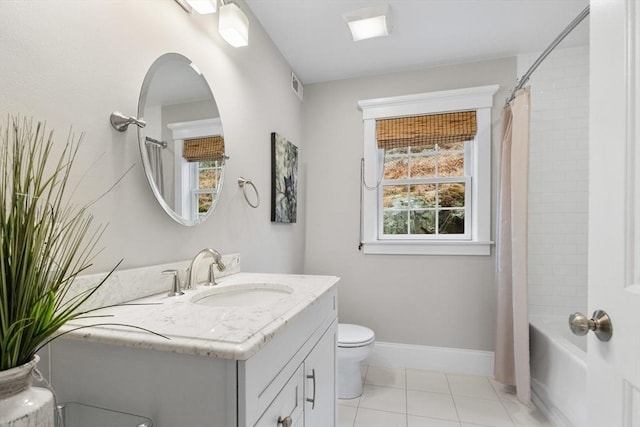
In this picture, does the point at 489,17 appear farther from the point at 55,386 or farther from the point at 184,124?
the point at 55,386

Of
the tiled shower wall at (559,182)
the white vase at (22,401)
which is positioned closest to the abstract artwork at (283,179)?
the white vase at (22,401)

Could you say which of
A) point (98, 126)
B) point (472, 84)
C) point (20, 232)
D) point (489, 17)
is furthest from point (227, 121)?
point (472, 84)

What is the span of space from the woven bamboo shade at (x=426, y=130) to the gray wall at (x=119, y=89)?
126 cm

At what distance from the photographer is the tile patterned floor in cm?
182

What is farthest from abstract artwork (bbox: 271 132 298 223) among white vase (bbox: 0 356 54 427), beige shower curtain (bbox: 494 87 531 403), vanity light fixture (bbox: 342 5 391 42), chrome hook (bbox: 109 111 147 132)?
white vase (bbox: 0 356 54 427)

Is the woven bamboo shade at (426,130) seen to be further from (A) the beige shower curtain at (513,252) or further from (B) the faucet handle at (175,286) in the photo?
(B) the faucet handle at (175,286)

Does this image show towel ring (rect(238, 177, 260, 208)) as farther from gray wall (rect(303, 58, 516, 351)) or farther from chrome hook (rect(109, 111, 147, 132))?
gray wall (rect(303, 58, 516, 351))

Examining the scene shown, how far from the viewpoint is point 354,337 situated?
207 cm

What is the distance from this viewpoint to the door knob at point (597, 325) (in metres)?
0.71

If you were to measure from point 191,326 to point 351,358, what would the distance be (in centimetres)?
152

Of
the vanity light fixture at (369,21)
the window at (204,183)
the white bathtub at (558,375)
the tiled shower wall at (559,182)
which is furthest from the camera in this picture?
the tiled shower wall at (559,182)

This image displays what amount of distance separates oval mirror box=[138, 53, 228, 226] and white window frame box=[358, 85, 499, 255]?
146 centimetres

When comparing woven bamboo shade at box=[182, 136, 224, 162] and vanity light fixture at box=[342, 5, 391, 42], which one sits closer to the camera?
woven bamboo shade at box=[182, 136, 224, 162]

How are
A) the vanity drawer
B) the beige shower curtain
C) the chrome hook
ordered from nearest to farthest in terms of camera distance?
the vanity drawer → the chrome hook → the beige shower curtain
